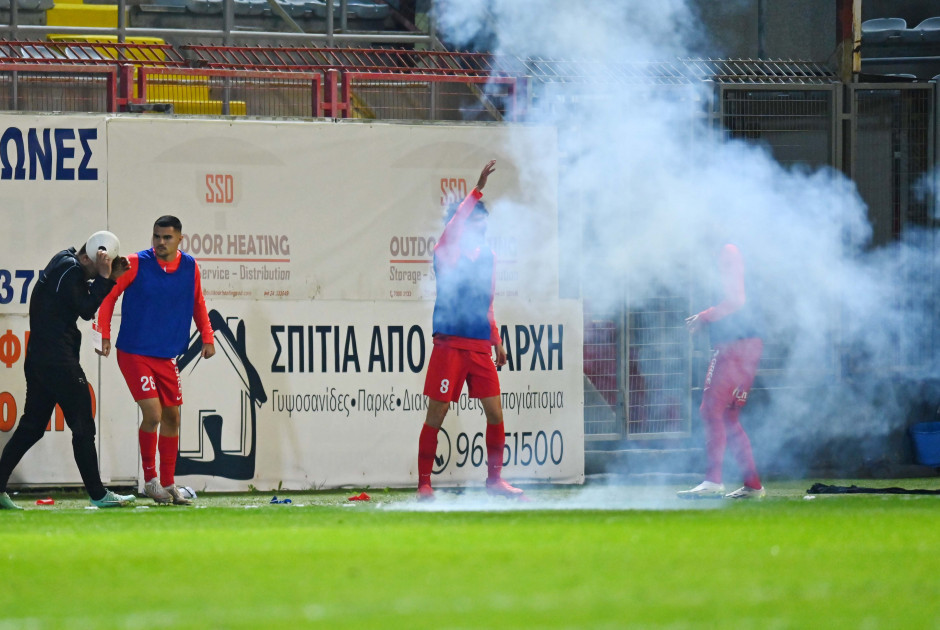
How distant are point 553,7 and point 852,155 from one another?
3.21 metres

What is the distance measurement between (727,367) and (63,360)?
16.1 feet

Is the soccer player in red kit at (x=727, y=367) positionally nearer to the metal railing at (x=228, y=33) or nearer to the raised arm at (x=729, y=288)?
the raised arm at (x=729, y=288)

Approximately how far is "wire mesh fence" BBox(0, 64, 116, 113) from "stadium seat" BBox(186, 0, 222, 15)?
500 cm

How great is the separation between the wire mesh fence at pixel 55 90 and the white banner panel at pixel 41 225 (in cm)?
85

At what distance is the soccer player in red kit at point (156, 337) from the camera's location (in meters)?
11.0

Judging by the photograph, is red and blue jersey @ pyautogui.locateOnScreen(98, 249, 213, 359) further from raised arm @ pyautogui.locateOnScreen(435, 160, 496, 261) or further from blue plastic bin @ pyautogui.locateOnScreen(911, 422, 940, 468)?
blue plastic bin @ pyautogui.locateOnScreen(911, 422, 940, 468)

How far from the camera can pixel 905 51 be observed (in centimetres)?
1959

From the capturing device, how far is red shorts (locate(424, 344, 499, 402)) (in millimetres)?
11047

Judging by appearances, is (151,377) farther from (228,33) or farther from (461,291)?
(228,33)

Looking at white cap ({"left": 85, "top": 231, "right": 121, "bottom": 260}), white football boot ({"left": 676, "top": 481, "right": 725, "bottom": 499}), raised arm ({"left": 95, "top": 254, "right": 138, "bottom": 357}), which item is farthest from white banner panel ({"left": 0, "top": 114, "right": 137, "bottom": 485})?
white football boot ({"left": 676, "top": 481, "right": 725, "bottom": 499})

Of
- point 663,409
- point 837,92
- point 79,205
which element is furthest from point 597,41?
point 79,205

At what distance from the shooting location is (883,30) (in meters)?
19.3

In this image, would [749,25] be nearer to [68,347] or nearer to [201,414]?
[201,414]

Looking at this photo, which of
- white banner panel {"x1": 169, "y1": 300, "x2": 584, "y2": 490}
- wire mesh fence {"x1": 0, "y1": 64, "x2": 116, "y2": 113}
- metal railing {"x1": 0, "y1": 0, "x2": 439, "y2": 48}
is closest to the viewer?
white banner panel {"x1": 169, "y1": 300, "x2": 584, "y2": 490}
